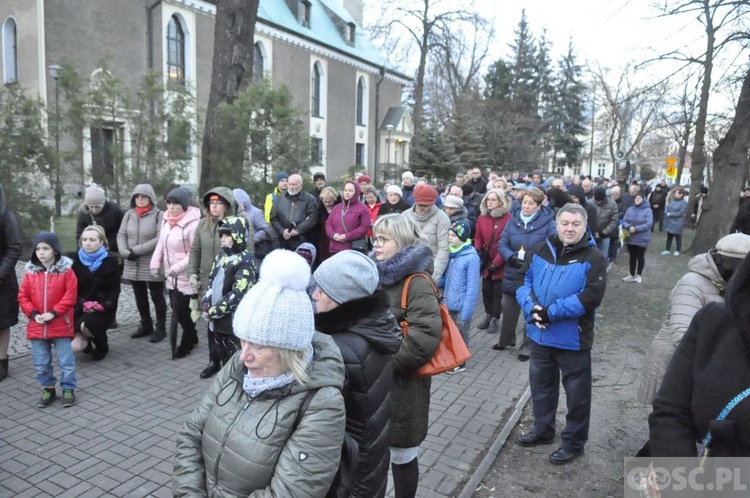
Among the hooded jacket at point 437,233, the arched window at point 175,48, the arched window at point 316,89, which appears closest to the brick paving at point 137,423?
the hooded jacket at point 437,233

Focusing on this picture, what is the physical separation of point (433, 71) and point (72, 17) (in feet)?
99.5

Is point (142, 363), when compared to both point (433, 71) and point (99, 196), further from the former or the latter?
point (433, 71)

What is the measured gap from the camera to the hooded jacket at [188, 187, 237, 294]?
19.2ft

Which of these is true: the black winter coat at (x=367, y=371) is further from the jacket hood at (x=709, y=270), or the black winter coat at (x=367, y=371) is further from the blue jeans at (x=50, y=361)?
the blue jeans at (x=50, y=361)

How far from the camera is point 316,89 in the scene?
3541 centimetres

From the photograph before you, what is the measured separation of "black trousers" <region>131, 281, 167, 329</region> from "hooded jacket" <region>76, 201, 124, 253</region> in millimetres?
689

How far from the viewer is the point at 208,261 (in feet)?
19.3

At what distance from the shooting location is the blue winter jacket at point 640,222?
10.9 meters

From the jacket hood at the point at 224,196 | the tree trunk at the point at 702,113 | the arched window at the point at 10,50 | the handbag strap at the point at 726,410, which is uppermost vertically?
the arched window at the point at 10,50

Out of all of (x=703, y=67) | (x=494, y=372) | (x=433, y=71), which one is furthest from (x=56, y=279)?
(x=433, y=71)

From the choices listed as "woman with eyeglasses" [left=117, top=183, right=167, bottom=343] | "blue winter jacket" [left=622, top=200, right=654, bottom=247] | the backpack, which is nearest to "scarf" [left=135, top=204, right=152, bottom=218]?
"woman with eyeglasses" [left=117, top=183, right=167, bottom=343]

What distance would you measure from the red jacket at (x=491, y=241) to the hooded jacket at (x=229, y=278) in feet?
11.6

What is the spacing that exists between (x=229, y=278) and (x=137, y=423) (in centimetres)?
151

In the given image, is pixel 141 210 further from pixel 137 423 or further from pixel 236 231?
pixel 137 423
